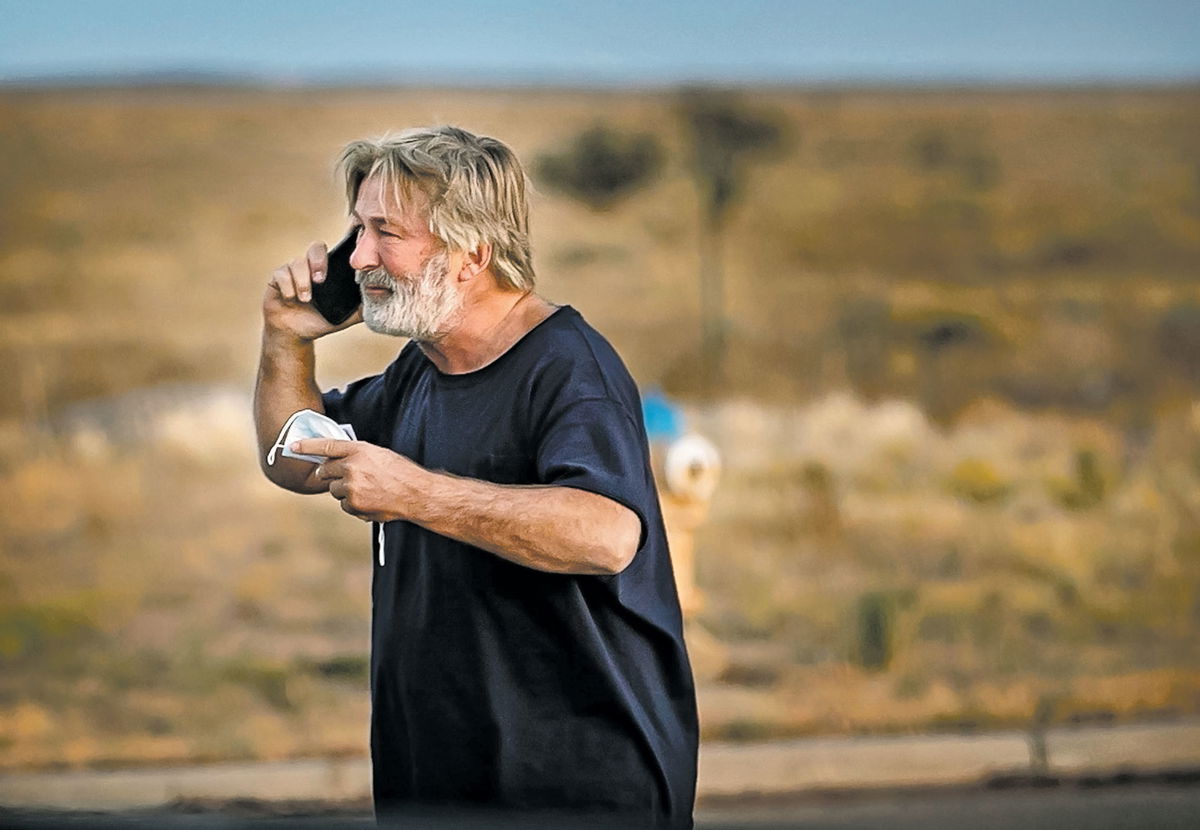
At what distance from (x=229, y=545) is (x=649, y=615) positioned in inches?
421

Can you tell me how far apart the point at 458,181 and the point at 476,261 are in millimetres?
127

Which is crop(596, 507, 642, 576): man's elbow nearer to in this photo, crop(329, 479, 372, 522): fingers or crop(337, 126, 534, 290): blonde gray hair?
crop(329, 479, 372, 522): fingers

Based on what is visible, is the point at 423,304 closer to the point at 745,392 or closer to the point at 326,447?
the point at 326,447

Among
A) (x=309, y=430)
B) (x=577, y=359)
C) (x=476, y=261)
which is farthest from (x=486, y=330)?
(x=309, y=430)

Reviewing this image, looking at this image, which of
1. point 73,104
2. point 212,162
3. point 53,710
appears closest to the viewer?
point 53,710

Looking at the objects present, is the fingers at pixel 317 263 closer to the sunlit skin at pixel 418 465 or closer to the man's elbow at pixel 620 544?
the sunlit skin at pixel 418 465

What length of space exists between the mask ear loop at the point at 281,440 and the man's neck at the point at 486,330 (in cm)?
23

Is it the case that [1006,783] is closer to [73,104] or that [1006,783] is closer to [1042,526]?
[1042,526]

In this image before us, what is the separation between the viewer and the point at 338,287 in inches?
112

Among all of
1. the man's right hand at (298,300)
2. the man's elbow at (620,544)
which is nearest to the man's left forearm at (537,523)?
the man's elbow at (620,544)

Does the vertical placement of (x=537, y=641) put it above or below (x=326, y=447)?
below

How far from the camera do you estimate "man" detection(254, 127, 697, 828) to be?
247 cm

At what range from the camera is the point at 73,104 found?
28156 mm

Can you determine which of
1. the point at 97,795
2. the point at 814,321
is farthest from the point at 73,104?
the point at 97,795
